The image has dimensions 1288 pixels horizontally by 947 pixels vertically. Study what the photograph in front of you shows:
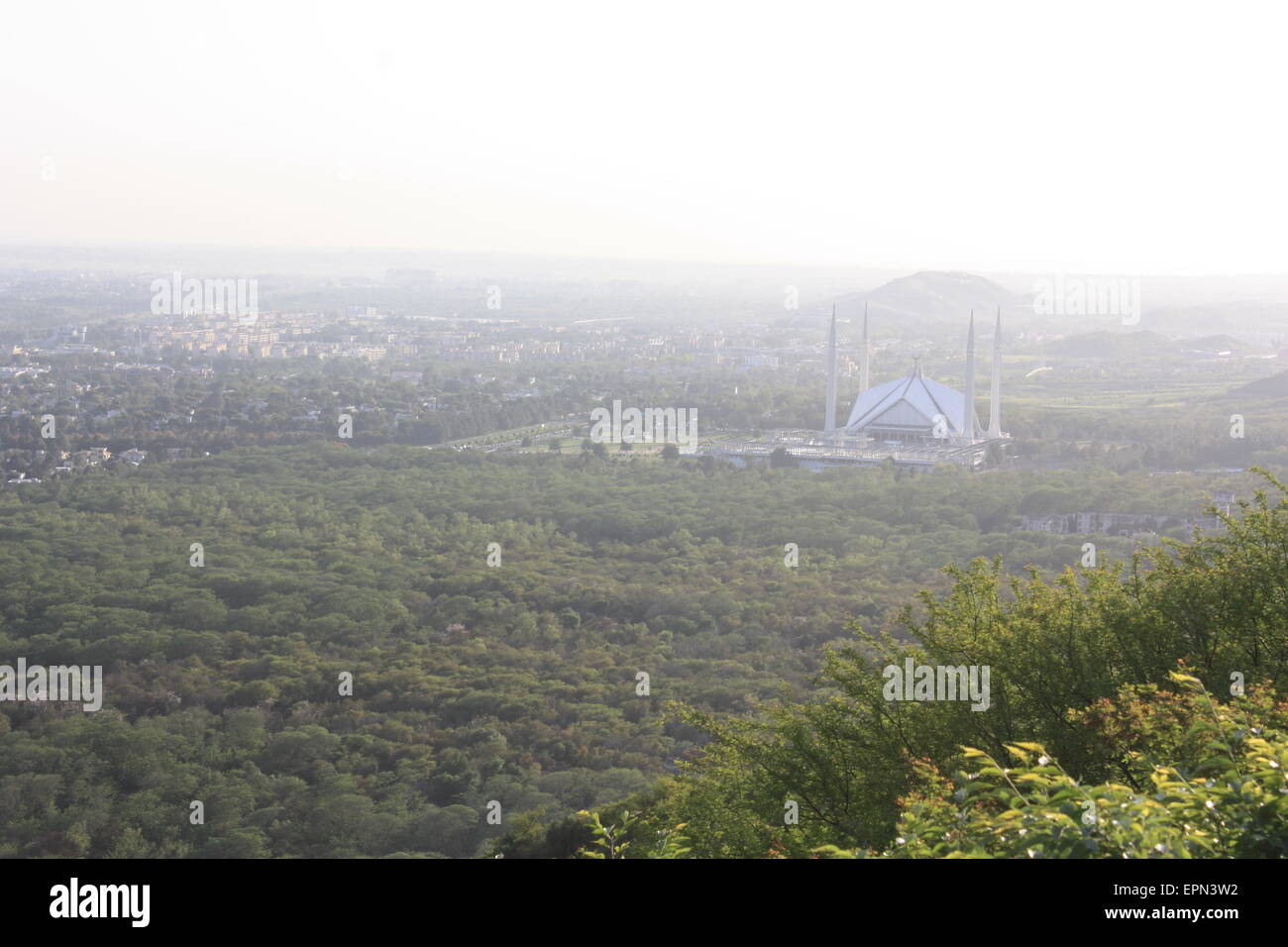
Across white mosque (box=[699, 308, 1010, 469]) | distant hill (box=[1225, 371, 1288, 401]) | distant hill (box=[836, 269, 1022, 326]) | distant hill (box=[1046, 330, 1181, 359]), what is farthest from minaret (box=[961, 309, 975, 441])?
distant hill (box=[836, 269, 1022, 326])

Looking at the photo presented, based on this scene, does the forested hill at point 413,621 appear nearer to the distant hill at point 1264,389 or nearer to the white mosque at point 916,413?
the white mosque at point 916,413

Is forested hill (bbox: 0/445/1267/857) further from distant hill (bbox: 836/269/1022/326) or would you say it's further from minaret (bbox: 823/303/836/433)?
distant hill (bbox: 836/269/1022/326)

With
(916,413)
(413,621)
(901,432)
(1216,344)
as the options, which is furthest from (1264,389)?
(413,621)

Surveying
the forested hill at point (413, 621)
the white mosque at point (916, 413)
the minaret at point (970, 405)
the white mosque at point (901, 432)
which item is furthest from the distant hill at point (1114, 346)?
the forested hill at point (413, 621)

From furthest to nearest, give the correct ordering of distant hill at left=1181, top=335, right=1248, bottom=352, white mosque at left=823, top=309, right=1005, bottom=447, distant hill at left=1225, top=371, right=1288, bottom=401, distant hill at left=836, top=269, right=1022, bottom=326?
1. distant hill at left=836, top=269, right=1022, bottom=326
2. distant hill at left=1181, top=335, right=1248, bottom=352
3. distant hill at left=1225, top=371, right=1288, bottom=401
4. white mosque at left=823, top=309, right=1005, bottom=447

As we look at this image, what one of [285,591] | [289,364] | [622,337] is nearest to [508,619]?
[285,591]

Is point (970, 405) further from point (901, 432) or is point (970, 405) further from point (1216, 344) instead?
point (1216, 344)
